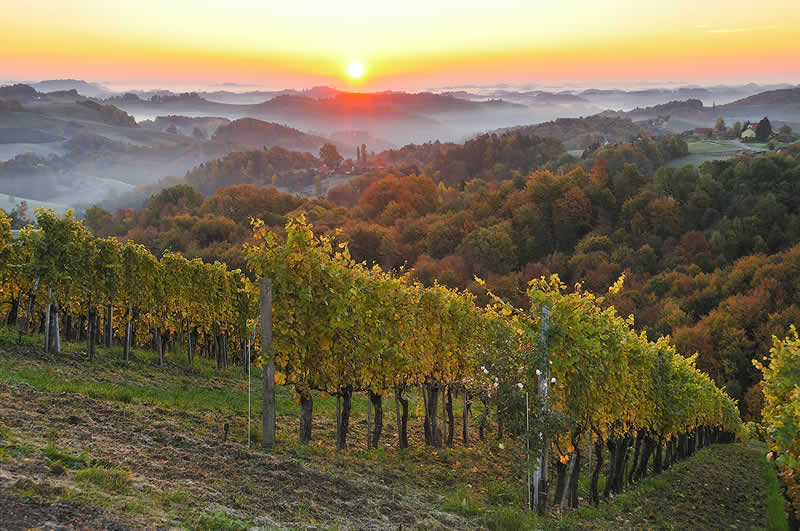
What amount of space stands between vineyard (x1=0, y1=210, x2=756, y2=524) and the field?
1.00m

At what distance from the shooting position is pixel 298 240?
12289 millimetres

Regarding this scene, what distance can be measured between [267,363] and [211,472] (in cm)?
311

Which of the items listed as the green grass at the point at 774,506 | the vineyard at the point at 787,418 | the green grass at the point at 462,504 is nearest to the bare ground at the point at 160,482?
the green grass at the point at 462,504

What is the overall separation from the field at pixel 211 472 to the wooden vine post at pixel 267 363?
482 mm

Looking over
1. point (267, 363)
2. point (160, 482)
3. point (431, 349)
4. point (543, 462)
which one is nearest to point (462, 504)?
point (543, 462)

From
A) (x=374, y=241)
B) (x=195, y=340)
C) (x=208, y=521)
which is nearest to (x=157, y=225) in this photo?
(x=374, y=241)

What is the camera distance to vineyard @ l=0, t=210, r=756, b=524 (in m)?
11.6

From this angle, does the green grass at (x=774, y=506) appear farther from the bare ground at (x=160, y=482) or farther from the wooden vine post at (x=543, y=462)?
the bare ground at (x=160, y=482)

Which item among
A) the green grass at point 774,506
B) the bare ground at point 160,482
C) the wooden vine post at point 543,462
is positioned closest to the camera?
the bare ground at point 160,482

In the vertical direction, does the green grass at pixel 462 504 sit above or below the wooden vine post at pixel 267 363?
below

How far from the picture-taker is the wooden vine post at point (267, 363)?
1135 cm

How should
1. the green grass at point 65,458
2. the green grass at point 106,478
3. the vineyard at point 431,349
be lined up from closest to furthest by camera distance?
the green grass at point 106,478, the green grass at point 65,458, the vineyard at point 431,349

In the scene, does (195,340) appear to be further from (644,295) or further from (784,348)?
(644,295)

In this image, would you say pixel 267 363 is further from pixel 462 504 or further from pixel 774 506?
pixel 774 506
